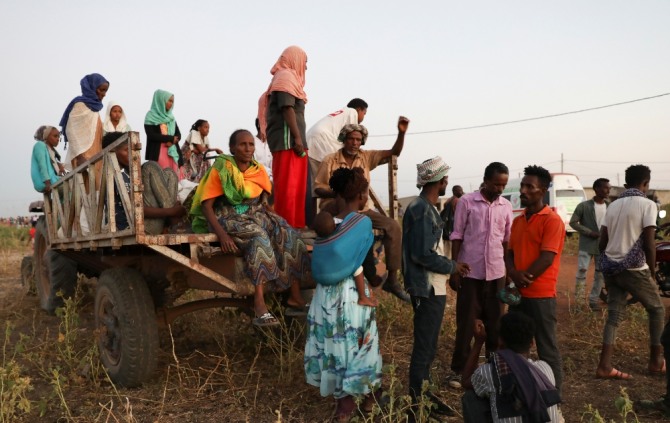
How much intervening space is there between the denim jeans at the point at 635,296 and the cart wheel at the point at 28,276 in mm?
7000

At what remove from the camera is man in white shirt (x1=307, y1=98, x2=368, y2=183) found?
17.7ft

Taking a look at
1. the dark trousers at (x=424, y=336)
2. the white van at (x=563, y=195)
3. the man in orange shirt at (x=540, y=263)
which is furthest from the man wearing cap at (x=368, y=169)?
the white van at (x=563, y=195)

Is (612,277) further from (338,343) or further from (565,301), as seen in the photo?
(565,301)

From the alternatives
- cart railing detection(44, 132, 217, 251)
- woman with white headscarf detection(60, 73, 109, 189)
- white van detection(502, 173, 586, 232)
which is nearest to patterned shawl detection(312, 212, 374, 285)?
cart railing detection(44, 132, 217, 251)

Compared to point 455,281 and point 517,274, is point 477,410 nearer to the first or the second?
point 517,274

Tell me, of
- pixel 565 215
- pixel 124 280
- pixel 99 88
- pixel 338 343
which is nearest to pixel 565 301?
pixel 338 343

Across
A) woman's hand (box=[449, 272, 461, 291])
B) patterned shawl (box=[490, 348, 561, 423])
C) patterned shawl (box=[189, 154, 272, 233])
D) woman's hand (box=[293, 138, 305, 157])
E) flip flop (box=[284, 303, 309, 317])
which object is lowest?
A: patterned shawl (box=[490, 348, 561, 423])

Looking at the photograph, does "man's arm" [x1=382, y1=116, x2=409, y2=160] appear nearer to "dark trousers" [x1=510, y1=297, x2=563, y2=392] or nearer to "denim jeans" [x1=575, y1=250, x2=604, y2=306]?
"dark trousers" [x1=510, y1=297, x2=563, y2=392]

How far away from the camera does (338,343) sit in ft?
11.2

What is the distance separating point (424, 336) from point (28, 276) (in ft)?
21.2

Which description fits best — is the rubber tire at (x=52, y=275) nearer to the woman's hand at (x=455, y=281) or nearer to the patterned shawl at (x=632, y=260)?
the woman's hand at (x=455, y=281)

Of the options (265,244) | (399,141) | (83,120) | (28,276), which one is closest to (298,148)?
(399,141)

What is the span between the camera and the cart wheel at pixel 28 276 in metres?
7.85

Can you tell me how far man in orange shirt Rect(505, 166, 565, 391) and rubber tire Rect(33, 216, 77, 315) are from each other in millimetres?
4771
